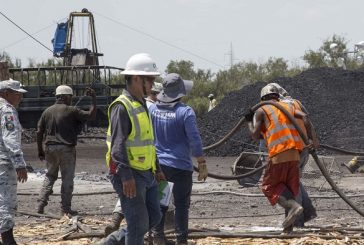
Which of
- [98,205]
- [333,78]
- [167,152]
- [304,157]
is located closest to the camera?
[167,152]

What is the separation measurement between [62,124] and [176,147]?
4039mm

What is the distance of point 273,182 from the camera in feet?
33.4

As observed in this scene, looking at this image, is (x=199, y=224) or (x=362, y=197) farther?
(x=362, y=197)

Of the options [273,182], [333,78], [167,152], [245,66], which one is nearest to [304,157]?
[273,182]

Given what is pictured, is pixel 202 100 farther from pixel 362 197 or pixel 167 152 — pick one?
pixel 167 152

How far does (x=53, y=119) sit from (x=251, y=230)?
399 centimetres

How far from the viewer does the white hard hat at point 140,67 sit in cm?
784

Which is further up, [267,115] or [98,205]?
[267,115]

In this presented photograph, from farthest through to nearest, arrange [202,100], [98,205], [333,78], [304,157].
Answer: [202,100] → [333,78] → [98,205] → [304,157]

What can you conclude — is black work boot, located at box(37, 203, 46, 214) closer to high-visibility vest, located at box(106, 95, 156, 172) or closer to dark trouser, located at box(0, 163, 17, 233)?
dark trouser, located at box(0, 163, 17, 233)

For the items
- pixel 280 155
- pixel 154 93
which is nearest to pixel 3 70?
pixel 154 93

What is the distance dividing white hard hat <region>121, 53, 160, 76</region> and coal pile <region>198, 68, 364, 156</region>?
1857cm

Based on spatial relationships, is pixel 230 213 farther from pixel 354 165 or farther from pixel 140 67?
pixel 354 165

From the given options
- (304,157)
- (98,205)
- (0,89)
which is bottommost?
(98,205)
